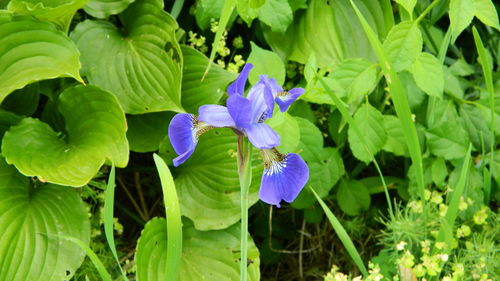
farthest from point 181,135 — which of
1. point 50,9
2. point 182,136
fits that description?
point 50,9

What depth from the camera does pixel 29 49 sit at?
54.4 inches

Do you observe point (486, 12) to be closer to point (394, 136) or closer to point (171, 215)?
point (394, 136)

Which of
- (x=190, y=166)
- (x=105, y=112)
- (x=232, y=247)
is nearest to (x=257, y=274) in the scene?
(x=232, y=247)

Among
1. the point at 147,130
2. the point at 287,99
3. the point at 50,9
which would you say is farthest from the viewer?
the point at 147,130

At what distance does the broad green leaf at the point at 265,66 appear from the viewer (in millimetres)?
1414

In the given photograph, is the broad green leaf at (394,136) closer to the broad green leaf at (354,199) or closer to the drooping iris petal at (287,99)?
the broad green leaf at (354,199)

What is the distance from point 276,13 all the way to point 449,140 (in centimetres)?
55

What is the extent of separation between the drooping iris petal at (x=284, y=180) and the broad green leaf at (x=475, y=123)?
92cm

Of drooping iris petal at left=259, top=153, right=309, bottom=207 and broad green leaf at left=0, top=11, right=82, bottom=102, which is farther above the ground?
drooping iris petal at left=259, top=153, right=309, bottom=207

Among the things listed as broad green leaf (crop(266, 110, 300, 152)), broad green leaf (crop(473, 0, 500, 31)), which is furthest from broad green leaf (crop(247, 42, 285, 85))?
broad green leaf (crop(473, 0, 500, 31))

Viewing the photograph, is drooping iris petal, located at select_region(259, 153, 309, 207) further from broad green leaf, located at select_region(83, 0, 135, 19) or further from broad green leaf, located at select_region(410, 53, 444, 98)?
broad green leaf, located at select_region(83, 0, 135, 19)

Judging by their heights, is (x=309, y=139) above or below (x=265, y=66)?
below

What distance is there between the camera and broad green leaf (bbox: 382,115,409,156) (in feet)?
5.36

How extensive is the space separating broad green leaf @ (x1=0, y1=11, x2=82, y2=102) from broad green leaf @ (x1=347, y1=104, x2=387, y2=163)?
68 cm
